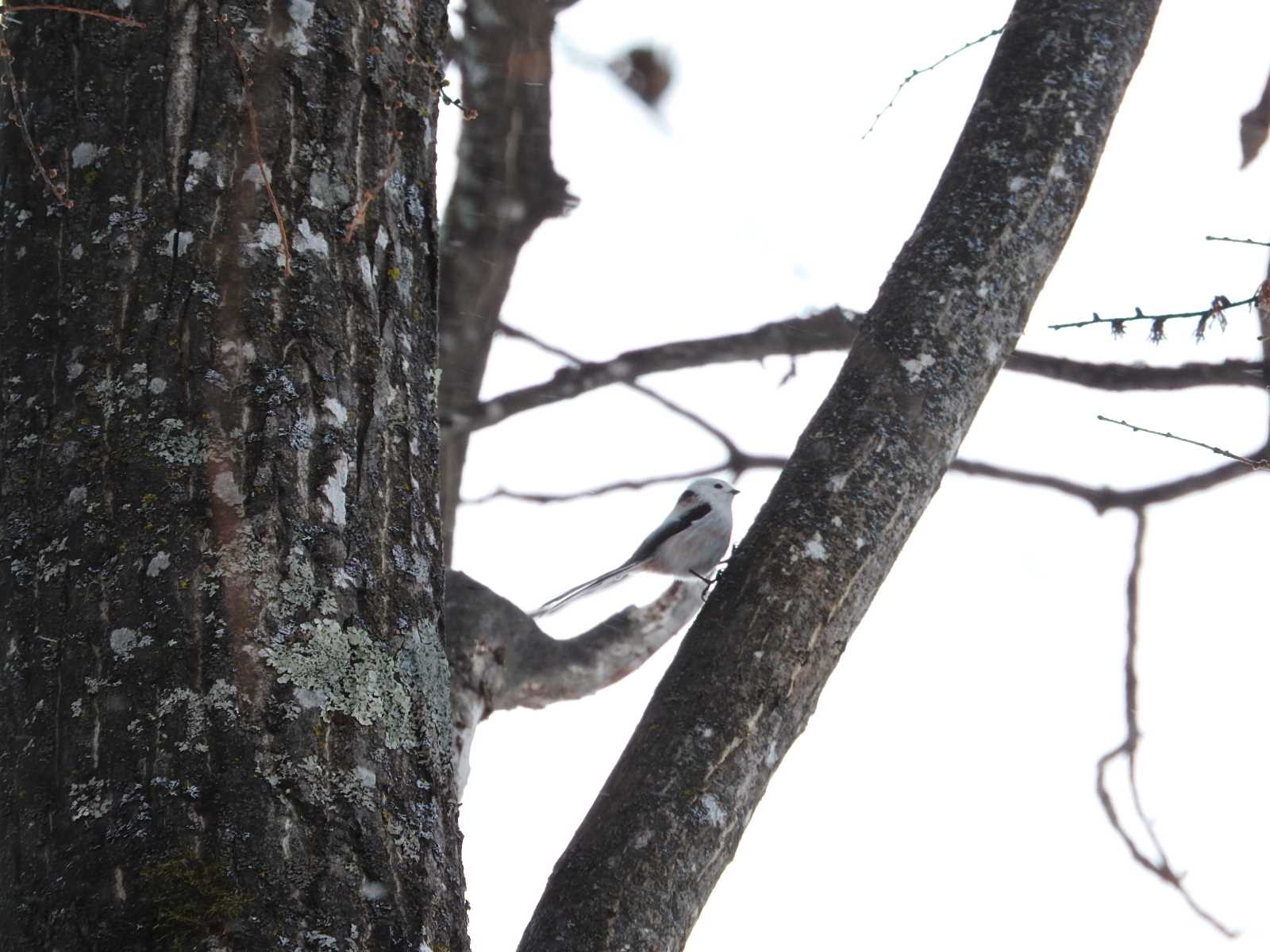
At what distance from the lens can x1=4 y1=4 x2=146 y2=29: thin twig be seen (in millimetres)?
1402

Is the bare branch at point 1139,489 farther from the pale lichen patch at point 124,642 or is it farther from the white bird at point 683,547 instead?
the pale lichen patch at point 124,642

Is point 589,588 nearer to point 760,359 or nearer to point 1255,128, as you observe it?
point 760,359

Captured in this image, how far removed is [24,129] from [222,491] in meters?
0.49

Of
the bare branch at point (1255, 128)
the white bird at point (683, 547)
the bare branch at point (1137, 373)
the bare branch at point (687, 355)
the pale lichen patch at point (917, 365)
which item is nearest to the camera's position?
the pale lichen patch at point (917, 365)

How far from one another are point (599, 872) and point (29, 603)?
2.45 feet

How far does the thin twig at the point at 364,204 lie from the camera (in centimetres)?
146

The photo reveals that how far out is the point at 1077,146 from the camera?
2.09 meters

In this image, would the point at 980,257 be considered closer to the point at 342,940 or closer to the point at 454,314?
the point at 342,940

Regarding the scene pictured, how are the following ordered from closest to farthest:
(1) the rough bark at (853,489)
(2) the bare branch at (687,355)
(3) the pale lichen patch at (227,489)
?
1. (3) the pale lichen patch at (227,489)
2. (1) the rough bark at (853,489)
3. (2) the bare branch at (687,355)

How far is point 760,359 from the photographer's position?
412 centimetres

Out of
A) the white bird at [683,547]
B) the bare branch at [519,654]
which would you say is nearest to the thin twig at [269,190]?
the bare branch at [519,654]

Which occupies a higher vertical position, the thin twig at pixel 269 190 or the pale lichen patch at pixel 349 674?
the thin twig at pixel 269 190

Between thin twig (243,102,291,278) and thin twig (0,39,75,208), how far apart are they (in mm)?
218

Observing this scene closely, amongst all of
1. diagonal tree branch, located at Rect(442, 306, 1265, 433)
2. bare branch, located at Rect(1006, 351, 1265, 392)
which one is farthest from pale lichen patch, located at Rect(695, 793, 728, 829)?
diagonal tree branch, located at Rect(442, 306, 1265, 433)
